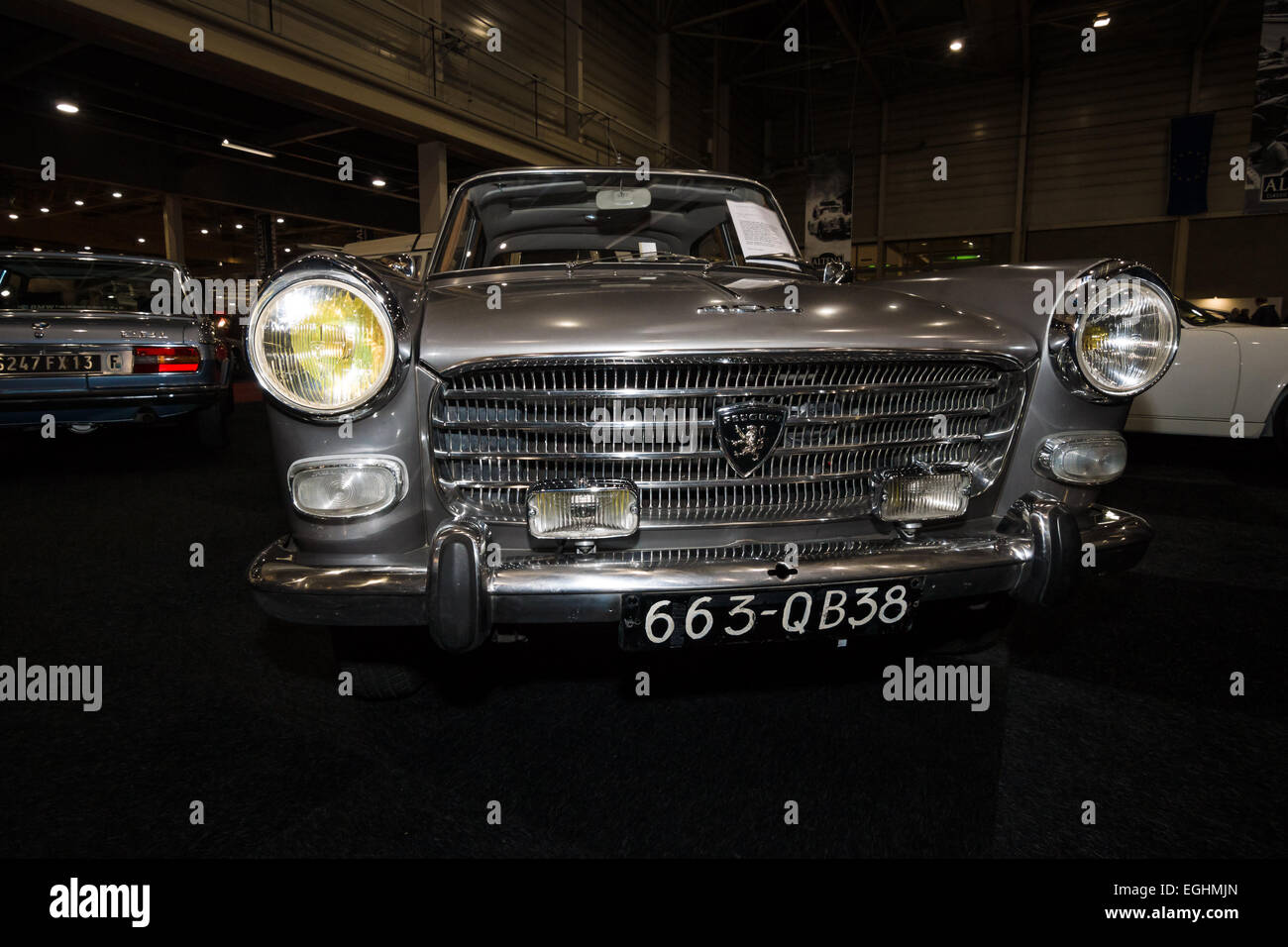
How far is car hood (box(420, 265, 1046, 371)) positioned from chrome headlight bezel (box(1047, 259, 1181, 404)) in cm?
5

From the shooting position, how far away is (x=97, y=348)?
4.27 m

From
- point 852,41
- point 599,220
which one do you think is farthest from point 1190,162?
point 599,220

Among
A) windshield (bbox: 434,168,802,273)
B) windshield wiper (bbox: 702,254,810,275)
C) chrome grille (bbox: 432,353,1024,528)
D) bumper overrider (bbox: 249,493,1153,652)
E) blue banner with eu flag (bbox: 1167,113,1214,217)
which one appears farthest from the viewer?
blue banner with eu flag (bbox: 1167,113,1214,217)

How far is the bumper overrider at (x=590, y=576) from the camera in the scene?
4.29 ft

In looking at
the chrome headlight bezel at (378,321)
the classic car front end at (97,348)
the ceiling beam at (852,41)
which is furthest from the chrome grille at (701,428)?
the ceiling beam at (852,41)

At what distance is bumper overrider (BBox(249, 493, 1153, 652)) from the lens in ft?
4.29

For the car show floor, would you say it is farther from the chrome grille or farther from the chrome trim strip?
the chrome trim strip

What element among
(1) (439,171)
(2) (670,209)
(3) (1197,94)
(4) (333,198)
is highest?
(3) (1197,94)

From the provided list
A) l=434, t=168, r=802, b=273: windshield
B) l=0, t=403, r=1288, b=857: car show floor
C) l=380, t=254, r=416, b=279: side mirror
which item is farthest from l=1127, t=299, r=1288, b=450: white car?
l=380, t=254, r=416, b=279: side mirror

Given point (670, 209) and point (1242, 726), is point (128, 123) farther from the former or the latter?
point (1242, 726)

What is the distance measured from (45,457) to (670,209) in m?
5.23

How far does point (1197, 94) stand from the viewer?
41.7 feet

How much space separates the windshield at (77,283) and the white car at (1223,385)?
6773mm

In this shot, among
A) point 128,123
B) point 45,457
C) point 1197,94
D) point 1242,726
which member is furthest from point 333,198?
point 1242,726
